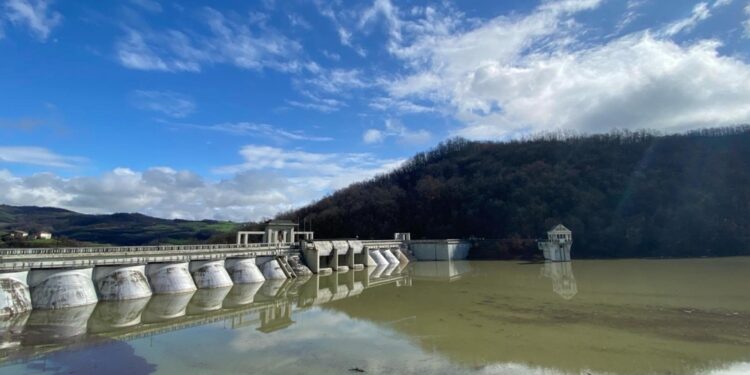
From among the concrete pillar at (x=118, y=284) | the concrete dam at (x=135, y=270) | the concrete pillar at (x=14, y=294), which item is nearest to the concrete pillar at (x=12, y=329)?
the concrete pillar at (x=14, y=294)

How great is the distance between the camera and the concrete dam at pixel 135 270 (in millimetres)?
23656

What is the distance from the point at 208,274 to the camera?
35344 mm

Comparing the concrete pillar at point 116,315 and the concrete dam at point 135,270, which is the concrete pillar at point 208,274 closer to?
the concrete dam at point 135,270

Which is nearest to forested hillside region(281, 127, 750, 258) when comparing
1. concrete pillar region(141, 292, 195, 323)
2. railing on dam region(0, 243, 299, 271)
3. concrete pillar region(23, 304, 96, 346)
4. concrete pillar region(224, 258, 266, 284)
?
concrete pillar region(224, 258, 266, 284)

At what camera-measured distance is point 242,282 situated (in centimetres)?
3869

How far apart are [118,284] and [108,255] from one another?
2.51 meters

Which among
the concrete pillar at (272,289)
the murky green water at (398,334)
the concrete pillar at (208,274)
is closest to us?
the murky green water at (398,334)

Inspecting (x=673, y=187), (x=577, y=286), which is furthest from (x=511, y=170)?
(x=577, y=286)

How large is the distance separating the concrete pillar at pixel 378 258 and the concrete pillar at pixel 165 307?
122 feet

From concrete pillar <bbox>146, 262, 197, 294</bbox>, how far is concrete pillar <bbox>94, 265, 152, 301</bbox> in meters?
1.40

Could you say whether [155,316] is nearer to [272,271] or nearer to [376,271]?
[272,271]

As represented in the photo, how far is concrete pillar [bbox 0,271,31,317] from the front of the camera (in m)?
21.8

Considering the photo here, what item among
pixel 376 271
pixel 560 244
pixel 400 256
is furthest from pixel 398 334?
pixel 560 244

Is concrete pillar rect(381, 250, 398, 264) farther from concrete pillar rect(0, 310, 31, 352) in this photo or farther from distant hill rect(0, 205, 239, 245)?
distant hill rect(0, 205, 239, 245)
